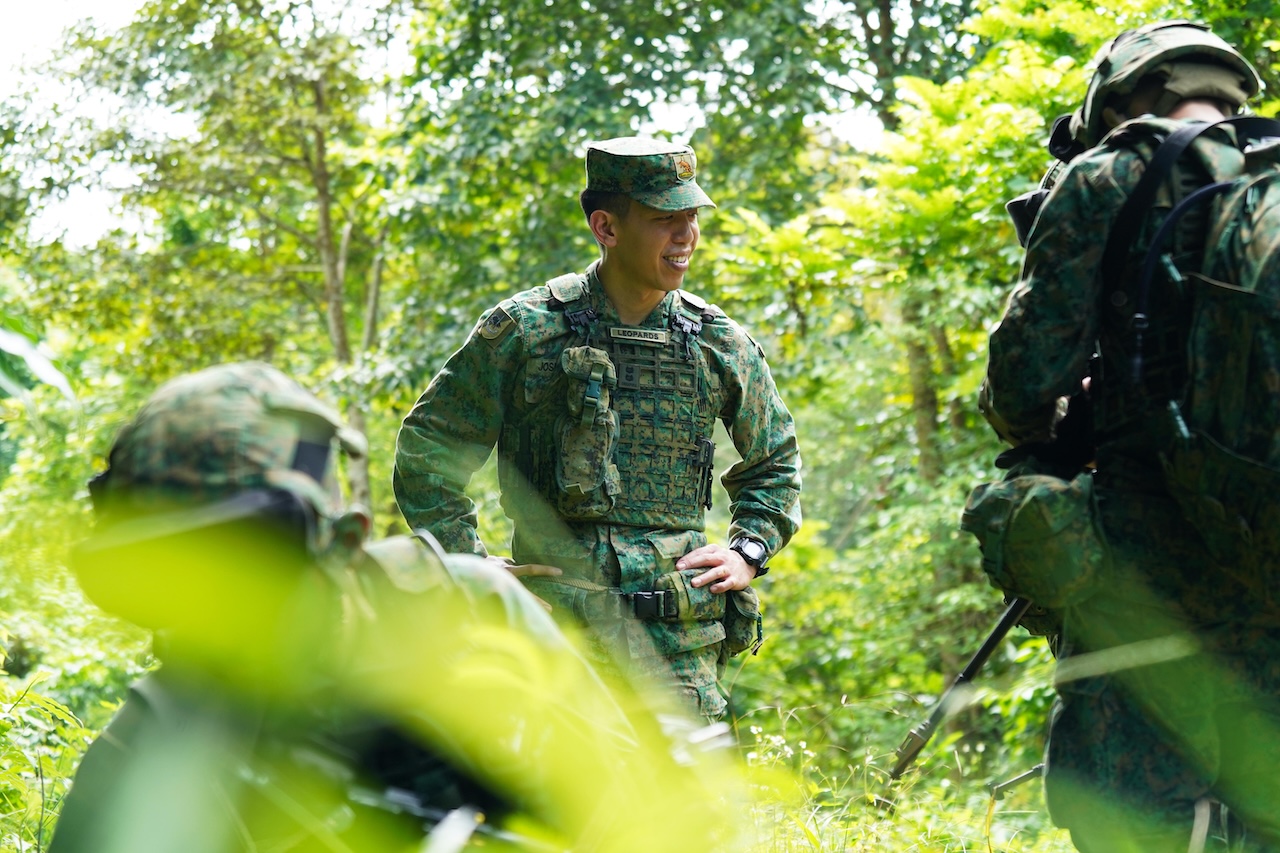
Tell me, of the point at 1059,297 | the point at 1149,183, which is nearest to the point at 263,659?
the point at 1059,297

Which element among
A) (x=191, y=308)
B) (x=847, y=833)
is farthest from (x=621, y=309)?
(x=191, y=308)

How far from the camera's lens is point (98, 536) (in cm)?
164

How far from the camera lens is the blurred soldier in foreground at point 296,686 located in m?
1.61

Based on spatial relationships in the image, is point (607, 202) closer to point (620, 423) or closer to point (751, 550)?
point (620, 423)

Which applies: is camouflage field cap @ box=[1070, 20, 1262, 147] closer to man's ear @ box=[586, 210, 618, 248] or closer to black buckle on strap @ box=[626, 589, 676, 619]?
man's ear @ box=[586, 210, 618, 248]

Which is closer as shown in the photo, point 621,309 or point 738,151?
point 621,309

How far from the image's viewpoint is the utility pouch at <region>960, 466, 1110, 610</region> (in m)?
2.68

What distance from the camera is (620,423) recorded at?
3.76m

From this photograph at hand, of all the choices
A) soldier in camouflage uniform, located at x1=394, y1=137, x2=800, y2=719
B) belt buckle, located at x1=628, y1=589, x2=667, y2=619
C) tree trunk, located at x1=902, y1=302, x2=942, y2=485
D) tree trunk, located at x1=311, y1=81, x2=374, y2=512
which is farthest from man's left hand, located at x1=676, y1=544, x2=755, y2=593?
tree trunk, located at x1=311, y1=81, x2=374, y2=512

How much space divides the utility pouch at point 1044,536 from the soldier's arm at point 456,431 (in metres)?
1.42

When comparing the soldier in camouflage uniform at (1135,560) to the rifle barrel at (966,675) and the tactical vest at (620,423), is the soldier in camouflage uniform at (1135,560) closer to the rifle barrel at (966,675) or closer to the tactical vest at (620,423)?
the rifle barrel at (966,675)

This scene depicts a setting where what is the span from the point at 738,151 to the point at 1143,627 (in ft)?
32.5

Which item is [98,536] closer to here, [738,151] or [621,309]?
[621,309]

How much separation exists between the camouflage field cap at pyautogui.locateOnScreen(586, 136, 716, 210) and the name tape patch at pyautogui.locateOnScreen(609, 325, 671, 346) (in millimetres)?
332
